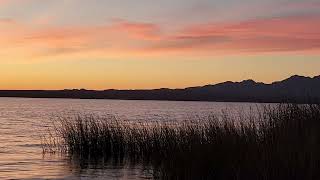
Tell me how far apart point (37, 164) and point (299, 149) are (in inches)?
454

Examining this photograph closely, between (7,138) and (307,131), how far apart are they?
73.1ft

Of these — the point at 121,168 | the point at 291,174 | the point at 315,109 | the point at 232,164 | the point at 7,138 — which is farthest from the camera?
the point at 7,138

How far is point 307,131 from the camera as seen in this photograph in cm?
1174

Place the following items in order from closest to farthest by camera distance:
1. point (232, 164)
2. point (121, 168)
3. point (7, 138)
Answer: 1. point (232, 164)
2. point (121, 168)
3. point (7, 138)

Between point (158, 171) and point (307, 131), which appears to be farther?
point (158, 171)

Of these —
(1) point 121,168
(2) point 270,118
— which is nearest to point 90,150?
(1) point 121,168

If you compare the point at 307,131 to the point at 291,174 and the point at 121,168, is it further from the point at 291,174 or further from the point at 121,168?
the point at 121,168

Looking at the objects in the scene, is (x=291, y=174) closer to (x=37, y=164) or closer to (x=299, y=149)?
(x=299, y=149)

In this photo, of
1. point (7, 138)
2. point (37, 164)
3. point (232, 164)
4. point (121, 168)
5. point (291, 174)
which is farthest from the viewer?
point (7, 138)

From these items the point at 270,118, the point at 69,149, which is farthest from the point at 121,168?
the point at 270,118

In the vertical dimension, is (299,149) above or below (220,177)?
above

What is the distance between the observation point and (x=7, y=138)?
3008 cm

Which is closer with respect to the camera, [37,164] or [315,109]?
[315,109]

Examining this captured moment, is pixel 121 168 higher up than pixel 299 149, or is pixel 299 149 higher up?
pixel 299 149
